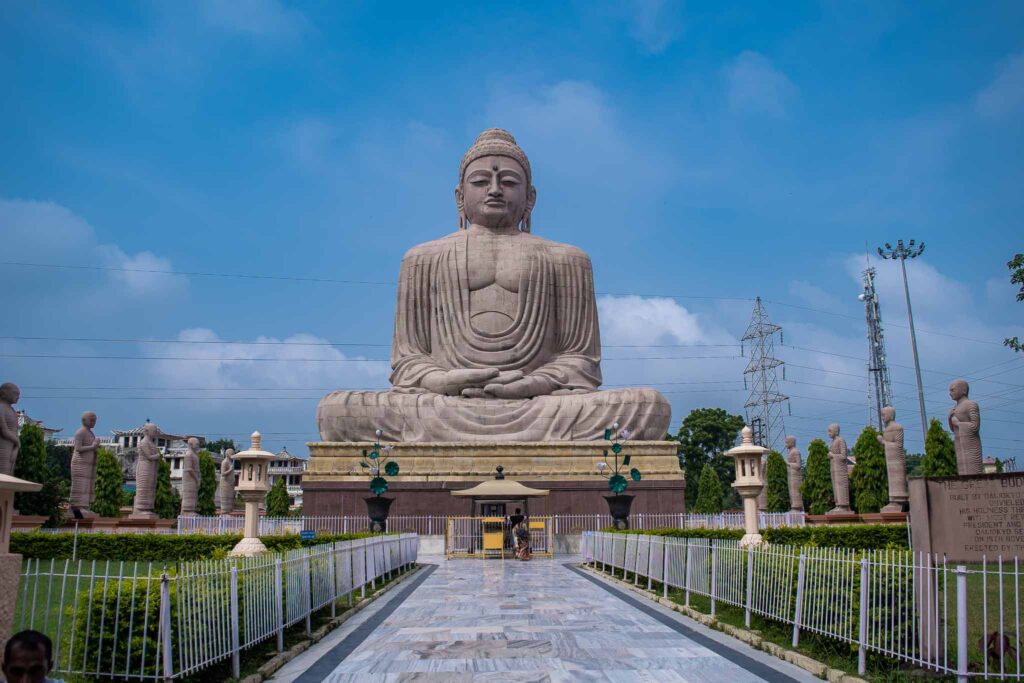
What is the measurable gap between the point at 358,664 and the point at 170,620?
4.90ft

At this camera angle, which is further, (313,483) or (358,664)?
(313,483)

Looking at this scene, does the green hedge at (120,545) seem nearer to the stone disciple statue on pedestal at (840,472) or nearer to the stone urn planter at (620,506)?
the stone urn planter at (620,506)

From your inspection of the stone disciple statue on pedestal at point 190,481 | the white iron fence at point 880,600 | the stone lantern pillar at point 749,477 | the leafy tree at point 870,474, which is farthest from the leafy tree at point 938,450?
the stone disciple statue on pedestal at point 190,481

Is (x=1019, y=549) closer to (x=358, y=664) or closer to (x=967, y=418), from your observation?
(x=358, y=664)

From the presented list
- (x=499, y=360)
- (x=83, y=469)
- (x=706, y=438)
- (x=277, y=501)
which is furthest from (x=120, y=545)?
(x=706, y=438)

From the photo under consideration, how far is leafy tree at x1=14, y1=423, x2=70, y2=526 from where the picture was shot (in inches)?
711

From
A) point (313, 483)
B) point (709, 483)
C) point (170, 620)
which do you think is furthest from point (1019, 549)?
point (709, 483)

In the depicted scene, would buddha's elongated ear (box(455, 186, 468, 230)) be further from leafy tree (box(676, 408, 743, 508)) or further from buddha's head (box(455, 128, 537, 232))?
leafy tree (box(676, 408, 743, 508))

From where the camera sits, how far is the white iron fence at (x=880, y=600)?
15.7 ft

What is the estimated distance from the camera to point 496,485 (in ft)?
55.8

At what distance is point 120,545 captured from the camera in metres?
14.6

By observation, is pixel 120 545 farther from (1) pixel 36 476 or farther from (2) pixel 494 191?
(2) pixel 494 191

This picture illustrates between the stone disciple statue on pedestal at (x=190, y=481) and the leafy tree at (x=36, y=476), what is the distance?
2994 mm

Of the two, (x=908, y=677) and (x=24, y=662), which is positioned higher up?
(x=24, y=662)
